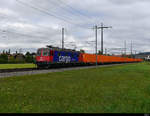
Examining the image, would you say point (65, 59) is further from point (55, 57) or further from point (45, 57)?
point (45, 57)

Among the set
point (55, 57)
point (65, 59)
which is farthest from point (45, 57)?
point (65, 59)

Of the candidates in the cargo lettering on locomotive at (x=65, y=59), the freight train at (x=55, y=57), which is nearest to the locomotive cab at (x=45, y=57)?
the freight train at (x=55, y=57)

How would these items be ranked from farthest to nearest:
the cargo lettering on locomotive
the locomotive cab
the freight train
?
the cargo lettering on locomotive < the freight train < the locomotive cab

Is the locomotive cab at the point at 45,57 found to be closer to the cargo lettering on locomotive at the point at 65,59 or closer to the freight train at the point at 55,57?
the freight train at the point at 55,57

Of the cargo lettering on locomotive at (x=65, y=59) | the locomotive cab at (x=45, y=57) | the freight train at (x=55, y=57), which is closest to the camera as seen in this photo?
the locomotive cab at (x=45, y=57)

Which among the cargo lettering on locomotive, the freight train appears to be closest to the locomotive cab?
the freight train

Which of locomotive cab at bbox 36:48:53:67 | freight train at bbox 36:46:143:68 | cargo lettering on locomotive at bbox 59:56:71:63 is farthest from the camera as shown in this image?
cargo lettering on locomotive at bbox 59:56:71:63

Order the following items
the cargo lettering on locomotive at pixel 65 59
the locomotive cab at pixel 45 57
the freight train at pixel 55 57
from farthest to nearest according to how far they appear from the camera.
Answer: the cargo lettering on locomotive at pixel 65 59, the freight train at pixel 55 57, the locomotive cab at pixel 45 57

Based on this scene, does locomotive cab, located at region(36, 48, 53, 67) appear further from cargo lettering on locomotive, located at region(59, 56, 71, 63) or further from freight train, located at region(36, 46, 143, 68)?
cargo lettering on locomotive, located at region(59, 56, 71, 63)

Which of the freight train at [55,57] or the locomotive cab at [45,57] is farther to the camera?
the freight train at [55,57]

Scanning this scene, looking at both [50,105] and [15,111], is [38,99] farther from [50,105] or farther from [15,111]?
[15,111]

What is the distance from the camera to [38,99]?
6.91 meters

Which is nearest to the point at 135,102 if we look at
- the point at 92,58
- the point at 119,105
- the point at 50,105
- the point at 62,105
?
the point at 119,105

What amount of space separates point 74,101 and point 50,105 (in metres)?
1.06
